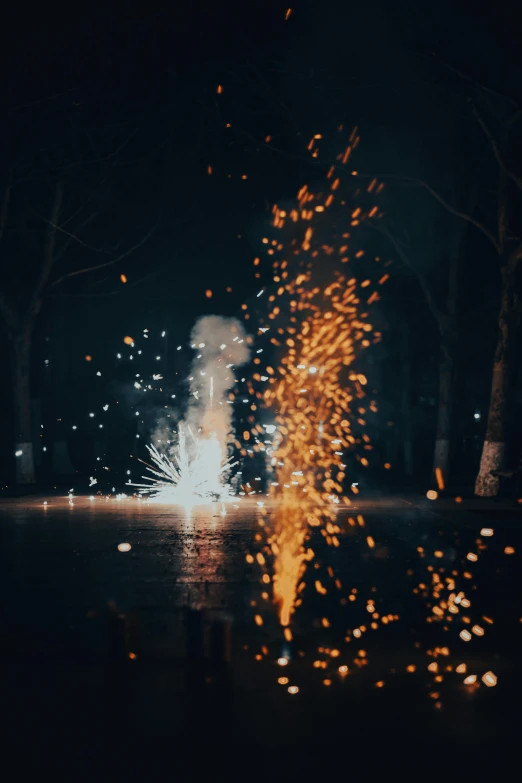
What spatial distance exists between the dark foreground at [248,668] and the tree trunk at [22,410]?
16.0 meters

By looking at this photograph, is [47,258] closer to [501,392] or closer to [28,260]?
[28,260]

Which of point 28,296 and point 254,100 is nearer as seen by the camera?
point 254,100

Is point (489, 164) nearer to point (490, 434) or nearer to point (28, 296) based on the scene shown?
point (490, 434)

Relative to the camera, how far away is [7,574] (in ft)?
46.0

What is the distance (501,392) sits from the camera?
27.3m

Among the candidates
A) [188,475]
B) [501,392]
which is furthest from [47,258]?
Answer: [501,392]

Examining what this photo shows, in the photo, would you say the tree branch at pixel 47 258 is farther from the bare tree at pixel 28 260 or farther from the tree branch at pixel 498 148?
the tree branch at pixel 498 148

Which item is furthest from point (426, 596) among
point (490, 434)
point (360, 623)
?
point (490, 434)

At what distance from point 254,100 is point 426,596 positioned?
2020cm

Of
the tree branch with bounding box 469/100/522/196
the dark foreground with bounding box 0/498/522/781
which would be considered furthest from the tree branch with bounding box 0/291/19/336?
the dark foreground with bounding box 0/498/522/781

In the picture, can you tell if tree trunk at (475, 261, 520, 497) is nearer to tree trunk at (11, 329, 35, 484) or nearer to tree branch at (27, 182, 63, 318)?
tree trunk at (11, 329, 35, 484)

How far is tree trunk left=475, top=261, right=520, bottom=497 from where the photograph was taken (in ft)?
88.4

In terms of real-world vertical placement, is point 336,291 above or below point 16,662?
above

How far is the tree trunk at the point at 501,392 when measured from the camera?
88.4 feet
